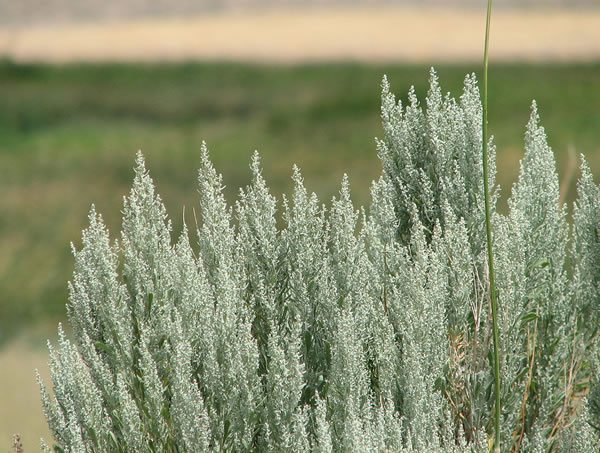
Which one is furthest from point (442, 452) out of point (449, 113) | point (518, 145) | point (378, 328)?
point (518, 145)

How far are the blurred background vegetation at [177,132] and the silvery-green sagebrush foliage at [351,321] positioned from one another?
4.70 m

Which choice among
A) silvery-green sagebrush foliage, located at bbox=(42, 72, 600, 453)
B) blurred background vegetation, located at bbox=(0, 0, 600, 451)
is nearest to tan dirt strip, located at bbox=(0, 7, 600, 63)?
blurred background vegetation, located at bbox=(0, 0, 600, 451)

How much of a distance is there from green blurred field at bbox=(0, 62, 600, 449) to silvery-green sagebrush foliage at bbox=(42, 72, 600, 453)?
504 cm

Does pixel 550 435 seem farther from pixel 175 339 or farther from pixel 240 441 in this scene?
pixel 175 339

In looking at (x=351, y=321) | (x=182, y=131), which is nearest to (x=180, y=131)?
(x=182, y=131)

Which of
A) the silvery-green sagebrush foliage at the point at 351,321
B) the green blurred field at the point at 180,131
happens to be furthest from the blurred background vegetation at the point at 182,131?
the silvery-green sagebrush foliage at the point at 351,321

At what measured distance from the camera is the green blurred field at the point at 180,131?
9.08 m

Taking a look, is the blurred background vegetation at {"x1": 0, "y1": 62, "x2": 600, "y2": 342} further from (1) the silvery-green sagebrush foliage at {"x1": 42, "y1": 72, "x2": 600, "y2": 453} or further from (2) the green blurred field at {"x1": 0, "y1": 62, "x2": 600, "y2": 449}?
(1) the silvery-green sagebrush foliage at {"x1": 42, "y1": 72, "x2": 600, "y2": 453}

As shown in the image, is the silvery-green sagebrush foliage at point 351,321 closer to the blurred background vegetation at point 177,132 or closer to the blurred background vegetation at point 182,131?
the blurred background vegetation at point 177,132

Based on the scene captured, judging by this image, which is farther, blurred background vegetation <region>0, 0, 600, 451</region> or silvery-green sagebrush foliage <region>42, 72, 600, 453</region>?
blurred background vegetation <region>0, 0, 600, 451</region>

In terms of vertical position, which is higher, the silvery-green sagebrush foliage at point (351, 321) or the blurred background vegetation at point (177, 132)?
the blurred background vegetation at point (177, 132)

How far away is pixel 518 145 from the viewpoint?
9.45 m

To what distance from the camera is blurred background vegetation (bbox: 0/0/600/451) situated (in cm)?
891

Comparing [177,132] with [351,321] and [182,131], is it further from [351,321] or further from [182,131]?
[351,321]
